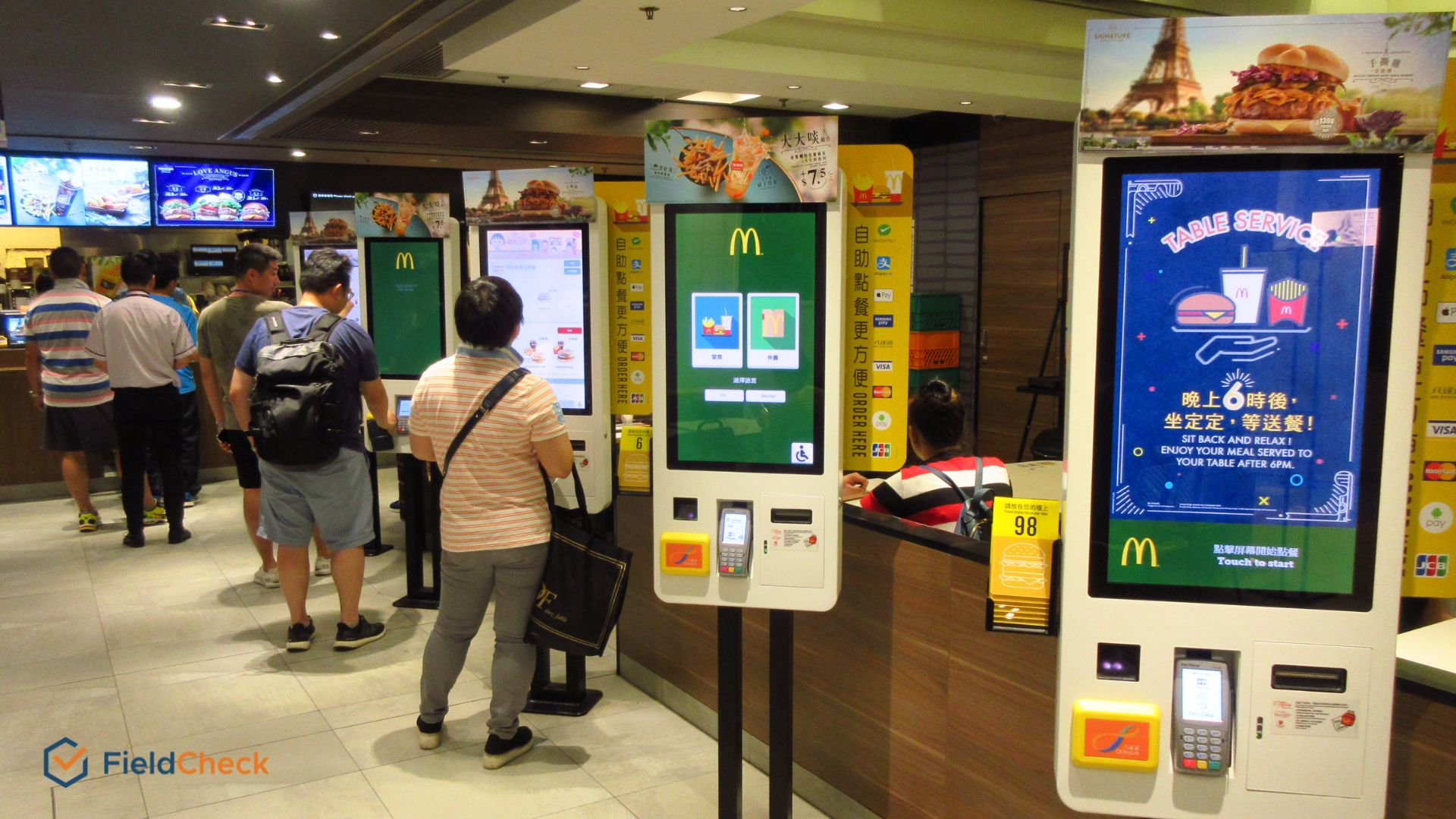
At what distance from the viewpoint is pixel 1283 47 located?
59.8 inches

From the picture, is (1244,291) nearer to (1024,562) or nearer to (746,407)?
(1024,562)

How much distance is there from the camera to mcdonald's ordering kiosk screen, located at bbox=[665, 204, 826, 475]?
238 centimetres

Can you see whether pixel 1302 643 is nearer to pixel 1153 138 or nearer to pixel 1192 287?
pixel 1192 287

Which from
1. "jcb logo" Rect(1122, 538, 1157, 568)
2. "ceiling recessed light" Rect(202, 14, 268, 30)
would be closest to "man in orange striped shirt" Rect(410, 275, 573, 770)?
"jcb logo" Rect(1122, 538, 1157, 568)

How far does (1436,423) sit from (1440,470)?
0.08 m

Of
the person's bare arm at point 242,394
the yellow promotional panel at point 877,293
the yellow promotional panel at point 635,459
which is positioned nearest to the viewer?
the yellow promotional panel at point 877,293

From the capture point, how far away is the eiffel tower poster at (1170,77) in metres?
1.54

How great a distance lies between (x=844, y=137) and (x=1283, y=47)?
7.34 m

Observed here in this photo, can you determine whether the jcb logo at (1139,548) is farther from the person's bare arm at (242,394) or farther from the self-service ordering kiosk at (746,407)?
the person's bare arm at (242,394)

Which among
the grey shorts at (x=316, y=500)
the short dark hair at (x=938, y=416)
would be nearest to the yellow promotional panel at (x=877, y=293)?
the short dark hair at (x=938, y=416)

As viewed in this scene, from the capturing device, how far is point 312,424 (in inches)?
149

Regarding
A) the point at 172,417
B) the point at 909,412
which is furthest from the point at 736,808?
the point at 172,417

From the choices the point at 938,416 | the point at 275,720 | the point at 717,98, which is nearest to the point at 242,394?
the point at 275,720

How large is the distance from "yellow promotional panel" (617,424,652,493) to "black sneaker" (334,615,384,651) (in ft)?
5.47
